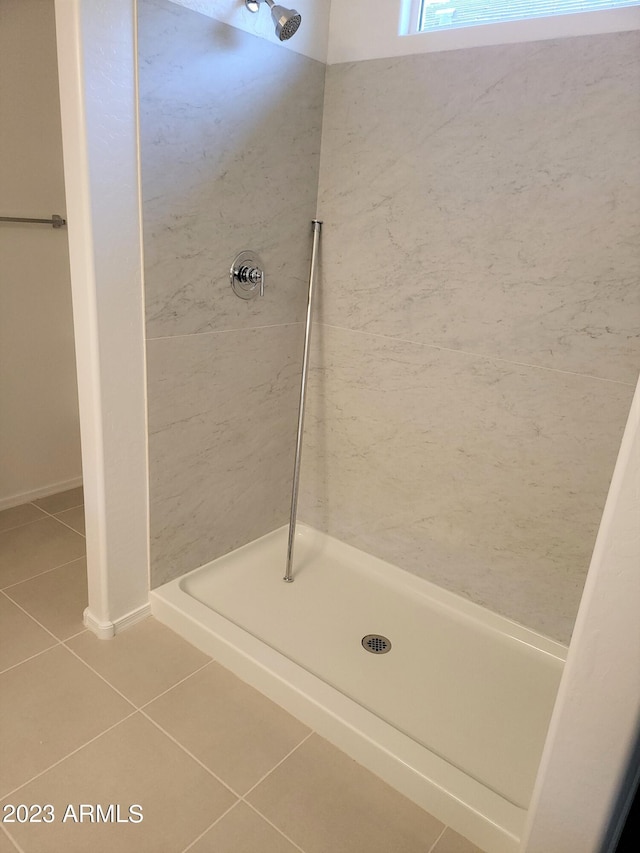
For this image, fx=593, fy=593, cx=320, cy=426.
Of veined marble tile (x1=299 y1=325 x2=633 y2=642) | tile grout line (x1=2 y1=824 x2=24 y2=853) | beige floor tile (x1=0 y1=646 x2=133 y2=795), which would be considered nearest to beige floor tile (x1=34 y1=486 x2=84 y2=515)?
beige floor tile (x1=0 y1=646 x2=133 y2=795)

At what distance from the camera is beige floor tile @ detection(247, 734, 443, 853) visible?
132 cm

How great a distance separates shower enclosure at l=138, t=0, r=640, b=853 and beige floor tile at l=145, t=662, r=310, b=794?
0.06 metres

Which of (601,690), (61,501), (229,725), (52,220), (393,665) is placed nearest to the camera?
(601,690)

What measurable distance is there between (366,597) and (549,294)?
1184 millimetres

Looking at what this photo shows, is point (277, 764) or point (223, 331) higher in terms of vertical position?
point (223, 331)

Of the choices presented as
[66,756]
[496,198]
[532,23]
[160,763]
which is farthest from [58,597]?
[532,23]

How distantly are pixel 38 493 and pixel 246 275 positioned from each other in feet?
4.92

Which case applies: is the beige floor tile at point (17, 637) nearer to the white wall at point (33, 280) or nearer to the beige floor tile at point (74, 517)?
the beige floor tile at point (74, 517)

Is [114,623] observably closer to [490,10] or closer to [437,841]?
[437,841]

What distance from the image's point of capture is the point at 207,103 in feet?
5.43

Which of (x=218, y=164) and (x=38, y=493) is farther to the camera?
(x=38, y=493)

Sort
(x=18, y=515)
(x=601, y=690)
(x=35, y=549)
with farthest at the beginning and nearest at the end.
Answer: (x=18, y=515), (x=35, y=549), (x=601, y=690)

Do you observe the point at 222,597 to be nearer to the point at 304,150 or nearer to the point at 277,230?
the point at 277,230

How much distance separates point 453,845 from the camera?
1324 millimetres
